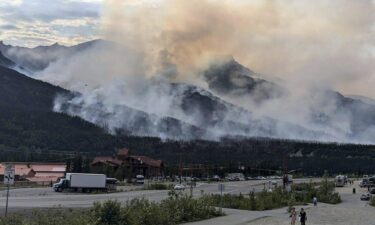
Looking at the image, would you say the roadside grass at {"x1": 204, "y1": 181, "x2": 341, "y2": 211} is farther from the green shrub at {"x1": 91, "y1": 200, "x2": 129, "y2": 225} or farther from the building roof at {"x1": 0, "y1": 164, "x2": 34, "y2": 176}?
the building roof at {"x1": 0, "y1": 164, "x2": 34, "y2": 176}

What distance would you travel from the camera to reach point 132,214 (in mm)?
36531

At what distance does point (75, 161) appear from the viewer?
135 meters

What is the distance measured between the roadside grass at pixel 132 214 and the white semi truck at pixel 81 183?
133 feet

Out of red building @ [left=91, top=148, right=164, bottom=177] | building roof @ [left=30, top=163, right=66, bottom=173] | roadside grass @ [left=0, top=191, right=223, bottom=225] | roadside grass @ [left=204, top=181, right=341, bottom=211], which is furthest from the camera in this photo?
red building @ [left=91, top=148, right=164, bottom=177]

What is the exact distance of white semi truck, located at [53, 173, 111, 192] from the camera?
87750mm

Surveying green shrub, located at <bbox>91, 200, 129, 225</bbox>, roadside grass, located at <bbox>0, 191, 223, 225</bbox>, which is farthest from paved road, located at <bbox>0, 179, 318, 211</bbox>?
green shrub, located at <bbox>91, 200, 129, 225</bbox>

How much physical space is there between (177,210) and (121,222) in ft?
33.0

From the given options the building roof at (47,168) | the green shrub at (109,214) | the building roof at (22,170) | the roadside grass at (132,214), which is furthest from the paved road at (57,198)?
the building roof at (47,168)

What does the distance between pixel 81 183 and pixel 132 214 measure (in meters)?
53.7

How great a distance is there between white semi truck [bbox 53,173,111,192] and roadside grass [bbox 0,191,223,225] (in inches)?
1600

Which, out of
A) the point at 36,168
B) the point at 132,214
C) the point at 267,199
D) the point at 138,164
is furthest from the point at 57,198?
the point at 138,164

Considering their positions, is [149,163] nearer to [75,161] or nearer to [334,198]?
[75,161]

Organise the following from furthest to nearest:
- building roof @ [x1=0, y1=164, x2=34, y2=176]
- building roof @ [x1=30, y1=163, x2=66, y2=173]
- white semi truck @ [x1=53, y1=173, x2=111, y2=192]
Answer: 1. building roof @ [x1=30, y1=163, x2=66, y2=173]
2. building roof @ [x1=0, y1=164, x2=34, y2=176]
3. white semi truck @ [x1=53, y1=173, x2=111, y2=192]

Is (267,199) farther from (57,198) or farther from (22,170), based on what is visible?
(22,170)
